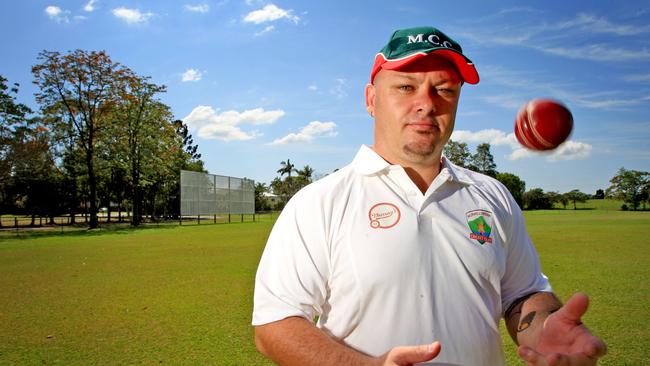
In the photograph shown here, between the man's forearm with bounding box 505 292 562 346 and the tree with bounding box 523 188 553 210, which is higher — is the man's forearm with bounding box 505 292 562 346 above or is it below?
below

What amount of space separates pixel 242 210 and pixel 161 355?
46.8 m

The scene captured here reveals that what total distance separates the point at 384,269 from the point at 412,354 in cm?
48

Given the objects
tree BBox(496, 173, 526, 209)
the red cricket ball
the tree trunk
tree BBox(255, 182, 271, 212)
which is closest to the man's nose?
the red cricket ball

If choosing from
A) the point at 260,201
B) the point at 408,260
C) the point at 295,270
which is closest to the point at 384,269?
the point at 408,260

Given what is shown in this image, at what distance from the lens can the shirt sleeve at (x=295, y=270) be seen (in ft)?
6.44

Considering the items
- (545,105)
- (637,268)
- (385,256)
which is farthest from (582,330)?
(637,268)

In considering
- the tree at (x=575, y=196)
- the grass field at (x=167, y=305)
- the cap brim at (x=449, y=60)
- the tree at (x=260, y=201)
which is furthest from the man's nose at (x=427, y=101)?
the tree at (x=575, y=196)

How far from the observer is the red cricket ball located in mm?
3047

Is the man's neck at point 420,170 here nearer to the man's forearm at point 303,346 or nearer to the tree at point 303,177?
the man's forearm at point 303,346

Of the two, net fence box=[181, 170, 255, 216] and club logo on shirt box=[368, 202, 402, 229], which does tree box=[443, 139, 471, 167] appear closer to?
net fence box=[181, 170, 255, 216]

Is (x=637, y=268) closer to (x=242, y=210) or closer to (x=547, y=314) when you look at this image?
(x=547, y=314)

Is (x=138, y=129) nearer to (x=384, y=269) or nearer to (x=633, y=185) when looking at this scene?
(x=384, y=269)

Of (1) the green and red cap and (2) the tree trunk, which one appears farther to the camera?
(2) the tree trunk

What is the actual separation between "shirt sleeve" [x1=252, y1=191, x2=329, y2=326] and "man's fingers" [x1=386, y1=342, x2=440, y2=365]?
46 centimetres
